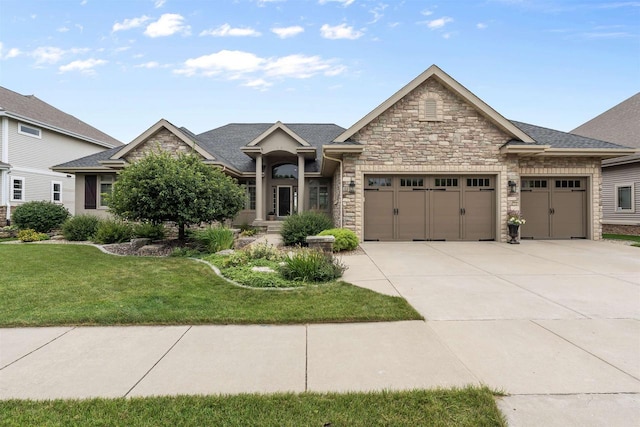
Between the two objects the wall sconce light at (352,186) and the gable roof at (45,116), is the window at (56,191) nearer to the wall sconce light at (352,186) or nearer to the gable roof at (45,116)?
the gable roof at (45,116)

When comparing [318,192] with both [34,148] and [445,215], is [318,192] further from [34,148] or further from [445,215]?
[34,148]

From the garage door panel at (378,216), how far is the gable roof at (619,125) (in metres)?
14.2

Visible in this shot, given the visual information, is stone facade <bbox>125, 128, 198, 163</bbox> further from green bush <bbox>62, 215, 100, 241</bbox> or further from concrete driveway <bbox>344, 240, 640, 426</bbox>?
concrete driveway <bbox>344, 240, 640, 426</bbox>

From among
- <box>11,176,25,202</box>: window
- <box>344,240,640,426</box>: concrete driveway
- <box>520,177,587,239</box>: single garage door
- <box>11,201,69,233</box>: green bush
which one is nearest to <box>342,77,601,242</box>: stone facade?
<box>520,177,587,239</box>: single garage door

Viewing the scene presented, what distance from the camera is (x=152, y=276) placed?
654 cm

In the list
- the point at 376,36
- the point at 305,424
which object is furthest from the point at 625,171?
the point at 305,424

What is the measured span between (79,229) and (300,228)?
30.3ft

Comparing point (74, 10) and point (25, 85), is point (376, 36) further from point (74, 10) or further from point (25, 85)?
point (25, 85)

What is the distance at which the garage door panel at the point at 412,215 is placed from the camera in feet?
39.4

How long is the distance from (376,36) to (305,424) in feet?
47.4

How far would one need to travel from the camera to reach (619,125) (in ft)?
60.9

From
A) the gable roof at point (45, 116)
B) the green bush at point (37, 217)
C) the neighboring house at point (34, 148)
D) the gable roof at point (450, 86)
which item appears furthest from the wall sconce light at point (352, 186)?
the gable roof at point (45, 116)

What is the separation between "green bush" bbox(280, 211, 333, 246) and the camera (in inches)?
431

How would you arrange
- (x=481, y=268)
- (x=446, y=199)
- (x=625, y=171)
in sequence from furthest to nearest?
(x=625, y=171) → (x=446, y=199) → (x=481, y=268)
